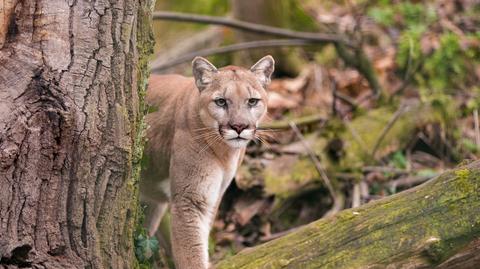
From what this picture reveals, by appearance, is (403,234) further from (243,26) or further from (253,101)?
(243,26)

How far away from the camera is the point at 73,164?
13.9 ft

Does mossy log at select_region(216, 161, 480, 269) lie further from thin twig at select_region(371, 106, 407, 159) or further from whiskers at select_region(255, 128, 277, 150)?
thin twig at select_region(371, 106, 407, 159)

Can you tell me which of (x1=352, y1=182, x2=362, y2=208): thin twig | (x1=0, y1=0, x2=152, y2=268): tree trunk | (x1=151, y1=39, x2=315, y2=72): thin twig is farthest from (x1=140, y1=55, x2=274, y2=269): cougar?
(x1=151, y1=39, x2=315, y2=72): thin twig

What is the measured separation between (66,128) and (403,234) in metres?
1.91

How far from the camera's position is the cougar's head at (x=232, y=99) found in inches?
231

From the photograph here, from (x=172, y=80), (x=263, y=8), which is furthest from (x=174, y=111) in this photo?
(x=263, y=8)

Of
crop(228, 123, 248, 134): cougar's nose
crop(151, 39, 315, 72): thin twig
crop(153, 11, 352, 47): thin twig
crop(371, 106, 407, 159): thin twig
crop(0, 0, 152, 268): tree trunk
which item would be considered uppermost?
crop(153, 11, 352, 47): thin twig

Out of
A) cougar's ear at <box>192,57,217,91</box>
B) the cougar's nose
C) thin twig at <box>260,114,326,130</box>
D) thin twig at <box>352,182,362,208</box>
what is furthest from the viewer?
thin twig at <box>260,114,326,130</box>

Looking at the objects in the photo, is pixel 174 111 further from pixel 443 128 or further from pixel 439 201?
pixel 443 128

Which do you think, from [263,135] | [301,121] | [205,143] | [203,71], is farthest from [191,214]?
[301,121]

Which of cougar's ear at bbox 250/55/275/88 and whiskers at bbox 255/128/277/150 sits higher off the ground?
cougar's ear at bbox 250/55/275/88

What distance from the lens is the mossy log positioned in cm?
442

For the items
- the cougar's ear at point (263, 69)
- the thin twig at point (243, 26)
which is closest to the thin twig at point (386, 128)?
the thin twig at point (243, 26)

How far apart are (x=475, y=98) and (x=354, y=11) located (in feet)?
8.30
